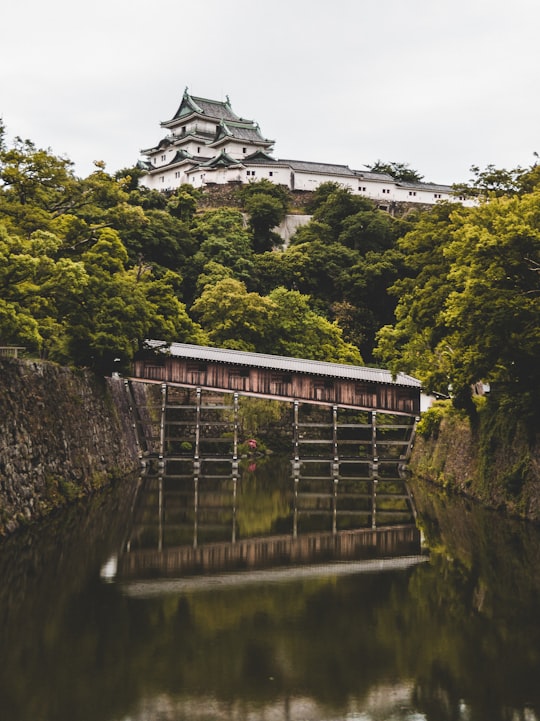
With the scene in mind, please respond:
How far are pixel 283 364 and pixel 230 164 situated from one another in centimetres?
3961

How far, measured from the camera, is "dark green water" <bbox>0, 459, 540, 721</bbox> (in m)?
7.00

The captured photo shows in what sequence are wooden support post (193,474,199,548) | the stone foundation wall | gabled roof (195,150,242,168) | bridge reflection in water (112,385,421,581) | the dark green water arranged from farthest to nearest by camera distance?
gabled roof (195,150,242,168)
wooden support post (193,474,199,548)
the stone foundation wall
bridge reflection in water (112,385,421,581)
the dark green water

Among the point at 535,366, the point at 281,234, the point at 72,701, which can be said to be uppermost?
the point at 281,234

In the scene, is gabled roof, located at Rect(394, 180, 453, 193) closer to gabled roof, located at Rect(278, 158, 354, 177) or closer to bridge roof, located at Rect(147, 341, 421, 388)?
gabled roof, located at Rect(278, 158, 354, 177)

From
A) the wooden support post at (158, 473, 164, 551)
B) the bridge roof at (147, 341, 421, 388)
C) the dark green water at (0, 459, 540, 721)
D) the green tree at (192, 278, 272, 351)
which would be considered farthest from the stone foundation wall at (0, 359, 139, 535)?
the green tree at (192, 278, 272, 351)

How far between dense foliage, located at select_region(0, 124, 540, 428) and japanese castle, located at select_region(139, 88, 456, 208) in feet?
54.4

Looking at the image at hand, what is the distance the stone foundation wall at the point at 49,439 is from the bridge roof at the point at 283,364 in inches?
277

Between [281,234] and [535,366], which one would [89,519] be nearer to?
[535,366]

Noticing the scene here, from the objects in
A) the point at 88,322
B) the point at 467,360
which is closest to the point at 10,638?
the point at 467,360

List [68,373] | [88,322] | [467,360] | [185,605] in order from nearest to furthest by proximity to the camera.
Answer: [185,605]
[467,360]
[68,373]
[88,322]

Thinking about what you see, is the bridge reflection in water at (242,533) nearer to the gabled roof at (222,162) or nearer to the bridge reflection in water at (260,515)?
the bridge reflection in water at (260,515)

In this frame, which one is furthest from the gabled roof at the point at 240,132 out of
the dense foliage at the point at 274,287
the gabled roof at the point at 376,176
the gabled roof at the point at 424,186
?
the dense foliage at the point at 274,287

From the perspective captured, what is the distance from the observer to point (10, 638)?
8766mm

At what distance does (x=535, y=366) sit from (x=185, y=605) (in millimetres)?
10452
